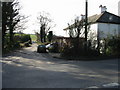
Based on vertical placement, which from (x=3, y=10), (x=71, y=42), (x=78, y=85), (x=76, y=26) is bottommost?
(x=78, y=85)

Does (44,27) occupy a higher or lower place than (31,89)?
higher

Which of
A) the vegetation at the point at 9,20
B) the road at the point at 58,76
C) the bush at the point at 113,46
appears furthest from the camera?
the vegetation at the point at 9,20

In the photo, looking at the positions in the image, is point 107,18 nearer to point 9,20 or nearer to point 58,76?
point 9,20

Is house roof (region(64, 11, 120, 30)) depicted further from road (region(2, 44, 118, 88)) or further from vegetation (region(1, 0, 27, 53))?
road (region(2, 44, 118, 88))

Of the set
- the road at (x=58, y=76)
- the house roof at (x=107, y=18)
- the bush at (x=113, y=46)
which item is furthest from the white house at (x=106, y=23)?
the road at (x=58, y=76)

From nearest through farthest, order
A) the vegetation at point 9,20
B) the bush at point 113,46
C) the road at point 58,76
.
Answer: the road at point 58,76, the bush at point 113,46, the vegetation at point 9,20

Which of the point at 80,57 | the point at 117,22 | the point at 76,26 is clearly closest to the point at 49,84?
the point at 80,57

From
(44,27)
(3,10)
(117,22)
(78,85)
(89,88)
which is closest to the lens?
(89,88)

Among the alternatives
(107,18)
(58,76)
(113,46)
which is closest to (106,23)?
(107,18)

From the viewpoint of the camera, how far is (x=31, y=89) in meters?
6.26

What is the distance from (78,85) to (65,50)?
12.0 metres

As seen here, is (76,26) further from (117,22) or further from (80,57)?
(117,22)

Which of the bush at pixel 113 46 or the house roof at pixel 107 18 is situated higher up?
the house roof at pixel 107 18

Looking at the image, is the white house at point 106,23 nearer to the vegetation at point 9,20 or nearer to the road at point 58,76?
the vegetation at point 9,20
